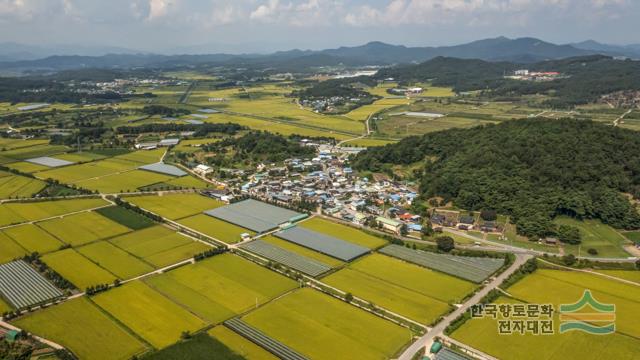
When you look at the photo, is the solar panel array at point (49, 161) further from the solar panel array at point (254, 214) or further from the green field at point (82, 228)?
the solar panel array at point (254, 214)

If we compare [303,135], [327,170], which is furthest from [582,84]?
[327,170]

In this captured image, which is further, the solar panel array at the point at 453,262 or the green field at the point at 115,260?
the green field at the point at 115,260

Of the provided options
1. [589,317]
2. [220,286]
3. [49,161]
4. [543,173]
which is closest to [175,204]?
[220,286]

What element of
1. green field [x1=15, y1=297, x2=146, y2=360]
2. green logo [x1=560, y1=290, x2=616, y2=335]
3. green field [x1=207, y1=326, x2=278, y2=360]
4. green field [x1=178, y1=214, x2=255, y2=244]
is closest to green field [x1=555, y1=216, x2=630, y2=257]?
green logo [x1=560, y1=290, x2=616, y2=335]

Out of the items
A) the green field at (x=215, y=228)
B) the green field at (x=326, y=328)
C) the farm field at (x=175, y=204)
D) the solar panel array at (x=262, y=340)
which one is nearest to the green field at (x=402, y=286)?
the green field at (x=326, y=328)

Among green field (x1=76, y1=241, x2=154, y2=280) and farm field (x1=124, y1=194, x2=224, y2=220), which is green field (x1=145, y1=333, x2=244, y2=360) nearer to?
green field (x1=76, y1=241, x2=154, y2=280)
